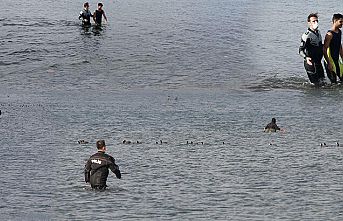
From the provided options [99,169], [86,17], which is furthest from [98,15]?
[99,169]

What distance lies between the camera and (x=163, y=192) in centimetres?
1631

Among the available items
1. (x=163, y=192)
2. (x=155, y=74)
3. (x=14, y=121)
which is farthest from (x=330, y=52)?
(x=163, y=192)

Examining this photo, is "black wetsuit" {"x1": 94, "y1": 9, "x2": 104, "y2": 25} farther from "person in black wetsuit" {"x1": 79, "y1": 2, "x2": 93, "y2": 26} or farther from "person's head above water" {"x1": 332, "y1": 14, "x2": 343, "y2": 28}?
"person's head above water" {"x1": 332, "y1": 14, "x2": 343, "y2": 28}

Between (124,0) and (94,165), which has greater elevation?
(124,0)

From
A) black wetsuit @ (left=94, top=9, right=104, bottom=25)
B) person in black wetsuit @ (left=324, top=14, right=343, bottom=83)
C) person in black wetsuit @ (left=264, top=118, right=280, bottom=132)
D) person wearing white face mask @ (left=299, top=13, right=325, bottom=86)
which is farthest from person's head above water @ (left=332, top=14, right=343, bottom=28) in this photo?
black wetsuit @ (left=94, top=9, right=104, bottom=25)

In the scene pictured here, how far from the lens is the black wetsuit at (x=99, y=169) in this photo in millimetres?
15961

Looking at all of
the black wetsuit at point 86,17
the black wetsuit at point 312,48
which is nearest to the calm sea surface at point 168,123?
the black wetsuit at point 312,48

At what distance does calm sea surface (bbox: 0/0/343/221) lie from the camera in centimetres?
1569

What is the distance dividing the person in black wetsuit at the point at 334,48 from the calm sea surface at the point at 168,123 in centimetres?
102

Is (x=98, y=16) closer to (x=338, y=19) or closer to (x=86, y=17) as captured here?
(x=86, y=17)

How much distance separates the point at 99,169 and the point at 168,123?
7.36m

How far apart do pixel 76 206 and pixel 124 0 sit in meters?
52.1

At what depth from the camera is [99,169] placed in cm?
1596

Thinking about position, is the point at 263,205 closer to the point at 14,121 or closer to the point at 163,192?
the point at 163,192
